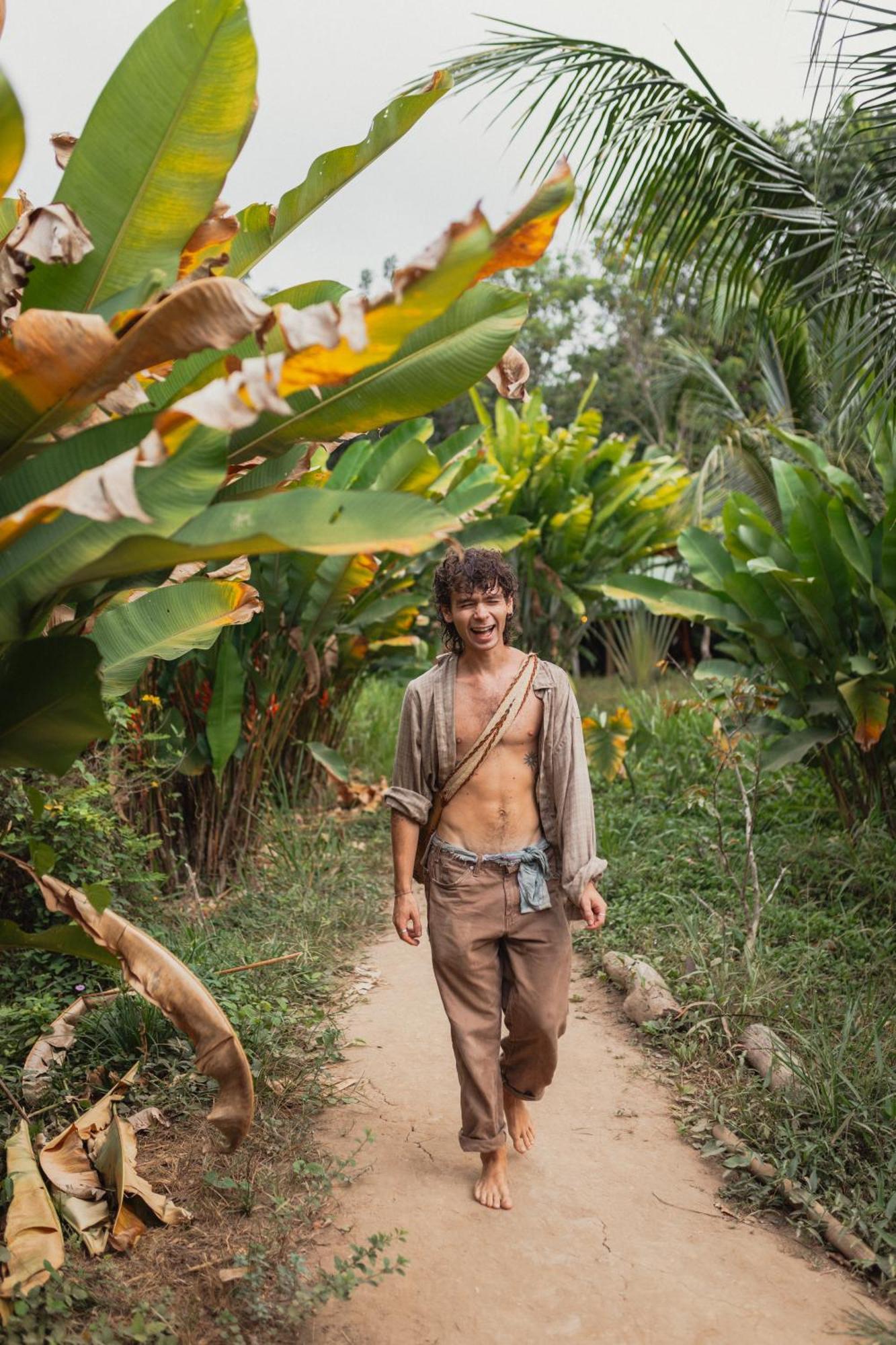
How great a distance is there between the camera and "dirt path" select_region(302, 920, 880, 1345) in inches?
113

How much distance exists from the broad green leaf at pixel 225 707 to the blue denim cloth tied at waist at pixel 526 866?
2957 mm

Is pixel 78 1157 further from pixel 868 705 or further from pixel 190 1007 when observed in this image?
pixel 868 705

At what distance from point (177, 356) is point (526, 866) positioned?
1.96 m

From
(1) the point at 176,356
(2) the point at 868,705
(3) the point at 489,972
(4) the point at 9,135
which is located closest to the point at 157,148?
(4) the point at 9,135

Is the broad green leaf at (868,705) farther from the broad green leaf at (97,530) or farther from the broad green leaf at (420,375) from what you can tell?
the broad green leaf at (97,530)

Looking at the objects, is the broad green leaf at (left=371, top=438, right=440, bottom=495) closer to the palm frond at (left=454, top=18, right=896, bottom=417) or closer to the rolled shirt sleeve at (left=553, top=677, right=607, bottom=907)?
the palm frond at (left=454, top=18, right=896, bottom=417)

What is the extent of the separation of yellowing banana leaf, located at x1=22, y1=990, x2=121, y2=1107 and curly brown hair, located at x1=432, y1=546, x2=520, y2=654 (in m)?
1.70

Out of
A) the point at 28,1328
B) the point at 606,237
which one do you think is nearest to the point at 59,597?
the point at 28,1328

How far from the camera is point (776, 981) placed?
4.77 metres

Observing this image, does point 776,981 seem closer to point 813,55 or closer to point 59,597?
point 59,597

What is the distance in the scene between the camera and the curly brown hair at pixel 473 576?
134 inches

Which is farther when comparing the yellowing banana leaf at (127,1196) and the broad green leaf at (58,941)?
the yellowing banana leaf at (127,1196)

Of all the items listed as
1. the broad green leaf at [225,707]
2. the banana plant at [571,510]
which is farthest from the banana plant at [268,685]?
the banana plant at [571,510]

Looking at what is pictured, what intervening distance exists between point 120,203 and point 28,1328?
255cm
